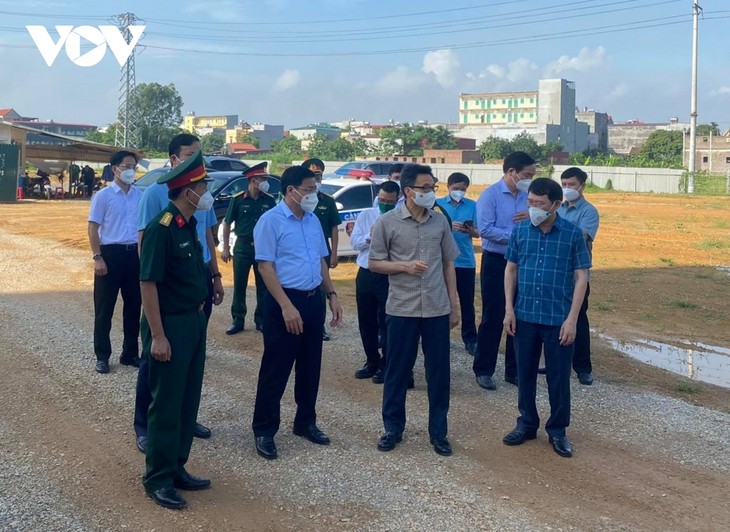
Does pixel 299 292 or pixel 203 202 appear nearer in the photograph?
pixel 203 202

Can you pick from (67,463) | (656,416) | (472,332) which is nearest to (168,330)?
(67,463)

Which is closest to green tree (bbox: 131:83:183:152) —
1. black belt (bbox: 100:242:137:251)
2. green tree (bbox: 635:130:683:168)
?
green tree (bbox: 635:130:683:168)

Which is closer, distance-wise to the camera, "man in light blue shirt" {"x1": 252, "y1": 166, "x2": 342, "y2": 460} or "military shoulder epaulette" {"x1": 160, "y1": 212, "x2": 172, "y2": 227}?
"military shoulder epaulette" {"x1": 160, "y1": 212, "x2": 172, "y2": 227}

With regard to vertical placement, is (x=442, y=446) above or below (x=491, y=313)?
below

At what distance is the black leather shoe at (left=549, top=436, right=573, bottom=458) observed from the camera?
18.3 feet

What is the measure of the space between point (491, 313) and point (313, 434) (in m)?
2.27

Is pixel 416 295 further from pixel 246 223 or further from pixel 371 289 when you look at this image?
pixel 246 223

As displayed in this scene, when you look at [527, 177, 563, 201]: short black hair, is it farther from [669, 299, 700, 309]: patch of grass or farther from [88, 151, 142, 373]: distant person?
[669, 299, 700, 309]: patch of grass

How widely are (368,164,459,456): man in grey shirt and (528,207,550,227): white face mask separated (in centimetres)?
61

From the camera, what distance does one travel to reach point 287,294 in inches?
216

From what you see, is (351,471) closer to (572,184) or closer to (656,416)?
(656,416)

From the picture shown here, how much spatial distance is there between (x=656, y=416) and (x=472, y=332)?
2.51m

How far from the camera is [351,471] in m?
5.24

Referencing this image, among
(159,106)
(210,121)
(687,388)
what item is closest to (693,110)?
(687,388)
